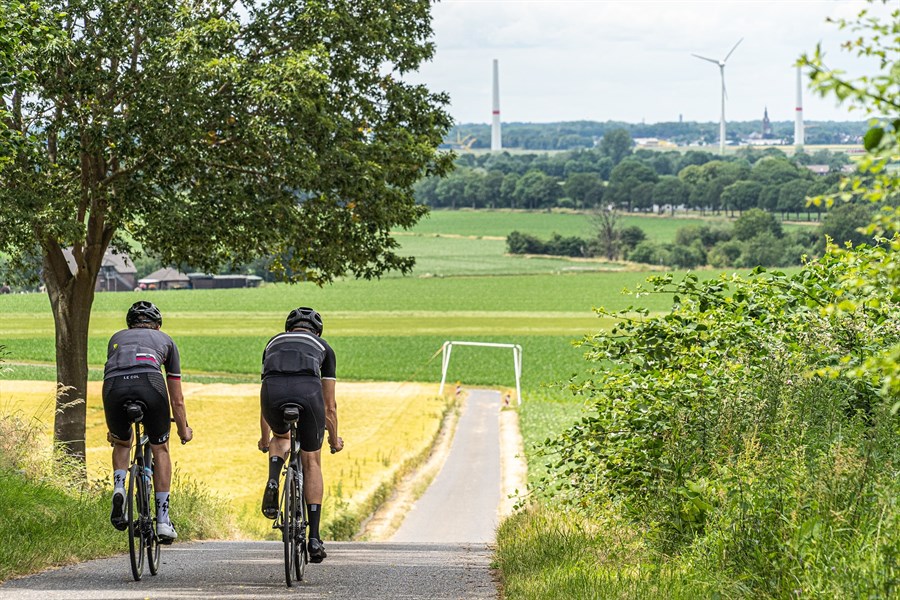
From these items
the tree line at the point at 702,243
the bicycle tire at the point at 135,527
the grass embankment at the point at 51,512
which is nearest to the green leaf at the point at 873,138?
the bicycle tire at the point at 135,527

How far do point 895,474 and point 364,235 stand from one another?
1461cm

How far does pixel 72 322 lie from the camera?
2112 cm

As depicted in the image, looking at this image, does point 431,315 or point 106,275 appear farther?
point 431,315

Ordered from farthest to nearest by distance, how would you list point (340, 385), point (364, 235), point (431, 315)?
point (431, 315)
point (340, 385)
point (364, 235)

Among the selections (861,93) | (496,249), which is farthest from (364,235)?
(496,249)

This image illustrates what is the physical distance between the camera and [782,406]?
30.0 ft

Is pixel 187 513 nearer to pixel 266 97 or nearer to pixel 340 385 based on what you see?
pixel 266 97

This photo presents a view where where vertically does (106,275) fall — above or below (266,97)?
below

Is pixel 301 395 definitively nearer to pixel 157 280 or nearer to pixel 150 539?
pixel 150 539

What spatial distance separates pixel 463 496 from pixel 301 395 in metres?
20.2

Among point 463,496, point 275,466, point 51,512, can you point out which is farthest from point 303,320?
point 463,496

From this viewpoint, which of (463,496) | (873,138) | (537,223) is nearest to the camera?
(873,138)

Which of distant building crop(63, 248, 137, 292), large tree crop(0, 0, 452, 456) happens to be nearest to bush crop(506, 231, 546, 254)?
distant building crop(63, 248, 137, 292)

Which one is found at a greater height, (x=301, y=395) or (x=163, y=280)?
(x=301, y=395)
